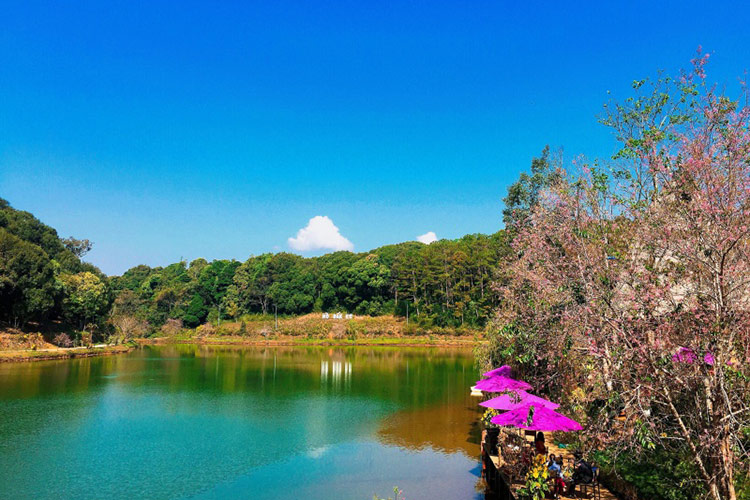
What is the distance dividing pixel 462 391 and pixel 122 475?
59.9ft

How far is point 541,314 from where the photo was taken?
8.87 metres

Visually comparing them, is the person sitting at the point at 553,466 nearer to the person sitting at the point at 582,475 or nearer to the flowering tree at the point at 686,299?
the person sitting at the point at 582,475

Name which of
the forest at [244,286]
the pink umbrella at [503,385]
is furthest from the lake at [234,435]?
the forest at [244,286]

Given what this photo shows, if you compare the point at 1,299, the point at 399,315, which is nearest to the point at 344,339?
the point at 399,315

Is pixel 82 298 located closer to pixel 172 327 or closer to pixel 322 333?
pixel 172 327

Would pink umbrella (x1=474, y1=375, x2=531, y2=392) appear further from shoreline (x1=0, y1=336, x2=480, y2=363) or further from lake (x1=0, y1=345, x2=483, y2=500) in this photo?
shoreline (x1=0, y1=336, x2=480, y2=363)

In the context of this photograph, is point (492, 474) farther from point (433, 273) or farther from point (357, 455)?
point (433, 273)

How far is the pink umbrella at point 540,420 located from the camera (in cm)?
957

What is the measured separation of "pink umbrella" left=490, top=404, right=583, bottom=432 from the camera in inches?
377

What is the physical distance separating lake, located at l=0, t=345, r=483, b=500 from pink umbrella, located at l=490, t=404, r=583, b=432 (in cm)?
280

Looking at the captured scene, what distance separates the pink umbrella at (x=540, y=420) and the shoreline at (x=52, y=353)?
39530 mm

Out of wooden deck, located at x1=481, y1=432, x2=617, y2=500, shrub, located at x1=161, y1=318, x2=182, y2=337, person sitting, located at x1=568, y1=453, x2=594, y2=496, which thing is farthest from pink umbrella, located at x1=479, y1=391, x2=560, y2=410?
shrub, located at x1=161, y1=318, x2=182, y2=337

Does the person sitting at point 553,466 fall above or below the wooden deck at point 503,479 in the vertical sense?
above

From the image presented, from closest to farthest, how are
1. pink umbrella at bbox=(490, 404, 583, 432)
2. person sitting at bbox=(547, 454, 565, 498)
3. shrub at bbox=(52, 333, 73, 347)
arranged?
person sitting at bbox=(547, 454, 565, 498) → pink umbrella at bbox=(490, 404, 583, 432) → shrub at bbox=(52, 333, 73, 347)
